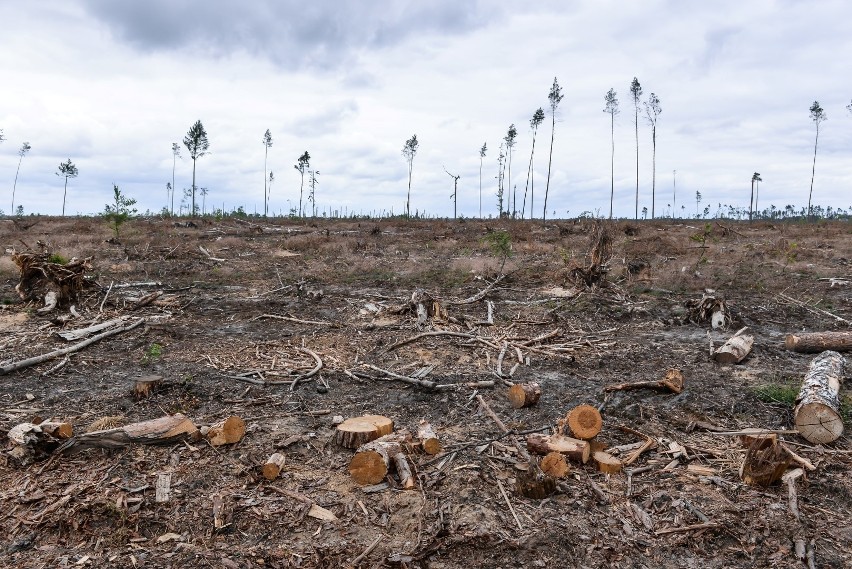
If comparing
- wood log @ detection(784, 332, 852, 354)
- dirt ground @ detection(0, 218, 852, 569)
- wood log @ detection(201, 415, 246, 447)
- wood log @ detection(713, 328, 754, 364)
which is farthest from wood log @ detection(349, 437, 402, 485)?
wood log @ detection(784, 332, 852, 354)

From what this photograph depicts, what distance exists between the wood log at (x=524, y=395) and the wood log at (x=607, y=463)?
4.15ft

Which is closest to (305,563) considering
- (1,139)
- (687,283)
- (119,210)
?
(687,283)

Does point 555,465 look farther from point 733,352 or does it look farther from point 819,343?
point 819,343

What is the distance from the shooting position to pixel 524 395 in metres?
5.48

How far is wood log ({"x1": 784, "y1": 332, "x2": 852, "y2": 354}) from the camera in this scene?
7.43 m

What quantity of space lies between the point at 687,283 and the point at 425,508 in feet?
37.5

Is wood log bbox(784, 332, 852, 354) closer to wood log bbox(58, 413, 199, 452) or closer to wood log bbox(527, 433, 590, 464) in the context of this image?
wood log bbox(527, 433, 590, 464)

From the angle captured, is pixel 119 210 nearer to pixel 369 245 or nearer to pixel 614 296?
pixel 369 245

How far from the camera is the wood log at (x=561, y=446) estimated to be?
4.19m

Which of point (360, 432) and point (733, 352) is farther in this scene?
point (733, 352)

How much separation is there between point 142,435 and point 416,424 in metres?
2.30

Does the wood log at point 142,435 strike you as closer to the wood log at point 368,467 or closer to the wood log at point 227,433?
the wood log at point 227,433

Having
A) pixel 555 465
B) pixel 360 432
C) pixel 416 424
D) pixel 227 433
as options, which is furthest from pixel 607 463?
pixel 227 433

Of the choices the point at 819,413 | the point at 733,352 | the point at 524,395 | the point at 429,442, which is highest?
the point at 733,352
